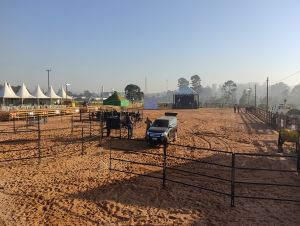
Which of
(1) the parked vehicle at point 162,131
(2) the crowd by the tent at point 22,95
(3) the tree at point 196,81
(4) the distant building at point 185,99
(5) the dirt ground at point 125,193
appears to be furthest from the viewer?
(3) the tree at point 196,81

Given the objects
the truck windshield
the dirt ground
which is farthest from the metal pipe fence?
the truck windshield

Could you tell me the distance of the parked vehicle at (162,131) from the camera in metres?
18.0

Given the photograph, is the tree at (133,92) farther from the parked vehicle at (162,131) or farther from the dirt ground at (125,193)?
the dirt ground at (125,193)

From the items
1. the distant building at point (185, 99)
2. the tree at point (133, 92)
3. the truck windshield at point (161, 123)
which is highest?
the tree at point (133, 92)

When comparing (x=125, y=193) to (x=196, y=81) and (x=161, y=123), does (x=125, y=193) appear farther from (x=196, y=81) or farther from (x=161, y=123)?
(x=196, y=81)

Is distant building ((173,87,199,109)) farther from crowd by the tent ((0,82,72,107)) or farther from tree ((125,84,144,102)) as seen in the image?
crowd by the tent ((0,82,72,107))

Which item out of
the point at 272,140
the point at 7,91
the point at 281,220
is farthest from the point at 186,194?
the point at 7,91

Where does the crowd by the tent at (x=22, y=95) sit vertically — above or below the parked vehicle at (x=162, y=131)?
above

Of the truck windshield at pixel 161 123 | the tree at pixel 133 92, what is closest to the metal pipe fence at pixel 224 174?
the truck windshield at pixel 161 123

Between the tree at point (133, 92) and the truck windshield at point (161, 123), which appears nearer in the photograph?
the truck windshield at point (161, 123)

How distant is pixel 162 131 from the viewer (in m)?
18.2

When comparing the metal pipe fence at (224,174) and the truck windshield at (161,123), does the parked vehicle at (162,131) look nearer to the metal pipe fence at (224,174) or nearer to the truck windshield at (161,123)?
the truck windshield at (161,123)

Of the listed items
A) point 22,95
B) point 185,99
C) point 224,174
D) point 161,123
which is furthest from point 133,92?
point 224,174

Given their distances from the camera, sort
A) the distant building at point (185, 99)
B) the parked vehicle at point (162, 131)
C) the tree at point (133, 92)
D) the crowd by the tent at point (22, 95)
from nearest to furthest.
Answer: the parked vehicle at point (162, 131) < the crowd by the tent at point (22, 95) < the distant building at point (185, 99) < the tree at point (133, 92)
